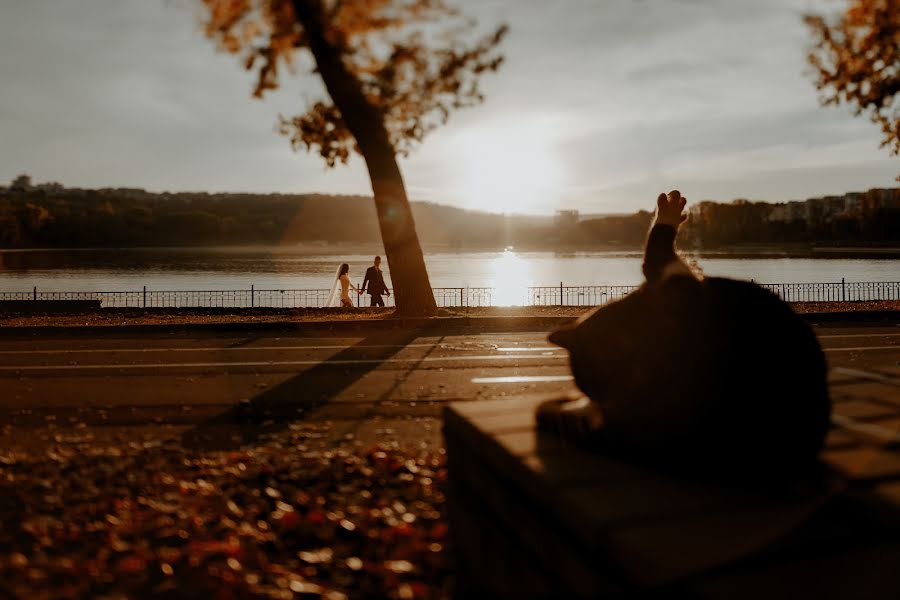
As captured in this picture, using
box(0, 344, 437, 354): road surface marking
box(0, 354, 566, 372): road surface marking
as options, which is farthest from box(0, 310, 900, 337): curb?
box(0, 354, 566, 372): road surface marking

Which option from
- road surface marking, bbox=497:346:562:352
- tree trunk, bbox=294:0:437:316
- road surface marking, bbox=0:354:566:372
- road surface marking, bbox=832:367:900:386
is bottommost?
road surface marking, bbox=0:354:566:372

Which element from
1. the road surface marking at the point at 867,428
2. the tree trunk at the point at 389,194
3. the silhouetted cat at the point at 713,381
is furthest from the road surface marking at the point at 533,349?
the silhouetted cat at the point at 713,381

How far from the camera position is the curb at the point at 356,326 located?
16.9 metres

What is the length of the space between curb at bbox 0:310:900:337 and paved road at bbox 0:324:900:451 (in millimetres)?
671

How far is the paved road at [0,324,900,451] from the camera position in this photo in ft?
25.4

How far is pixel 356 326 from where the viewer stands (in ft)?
57.7

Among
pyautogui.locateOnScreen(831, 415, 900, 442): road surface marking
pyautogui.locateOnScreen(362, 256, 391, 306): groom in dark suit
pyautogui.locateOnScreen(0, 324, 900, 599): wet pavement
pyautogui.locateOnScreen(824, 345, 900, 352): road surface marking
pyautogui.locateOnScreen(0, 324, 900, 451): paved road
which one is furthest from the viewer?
pyautogui.locateOnScreen(362, 256, 391, 306): groom in dark suit

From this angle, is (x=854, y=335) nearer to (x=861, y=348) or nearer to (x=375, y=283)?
(x=861, y=348)

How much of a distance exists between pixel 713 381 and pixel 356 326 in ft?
49.1

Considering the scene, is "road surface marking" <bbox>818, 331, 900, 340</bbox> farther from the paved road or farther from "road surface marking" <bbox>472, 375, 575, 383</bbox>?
"road surface marking" <bbox>472, 375, 575, 383</bbox>

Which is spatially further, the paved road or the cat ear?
the paved road

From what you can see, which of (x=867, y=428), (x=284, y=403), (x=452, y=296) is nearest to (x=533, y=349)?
(x=284, y=403)

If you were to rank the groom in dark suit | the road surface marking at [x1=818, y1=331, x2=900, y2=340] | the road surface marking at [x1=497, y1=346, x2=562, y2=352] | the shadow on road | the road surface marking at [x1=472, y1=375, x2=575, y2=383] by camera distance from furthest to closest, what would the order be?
the groom in dark suit
the road surface marking at [x1=818, y1=331, x2=900, y2=340]
the road surface marking at [x1=497, y1=346, x2=562, y2=352]
the road surface marking at [x1=472, y1=375, x2=575, y2=383]
the shadow on road

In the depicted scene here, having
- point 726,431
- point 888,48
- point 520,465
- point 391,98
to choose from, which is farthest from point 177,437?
point 888,48
